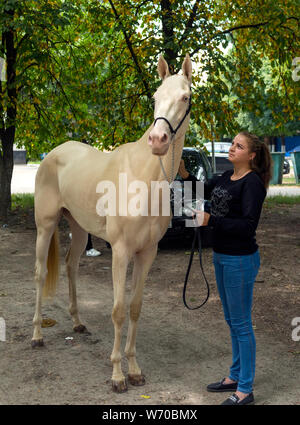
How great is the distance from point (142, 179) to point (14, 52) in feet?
27.7

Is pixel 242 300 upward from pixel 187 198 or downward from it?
downward

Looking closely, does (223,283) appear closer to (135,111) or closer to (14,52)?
(135,111)

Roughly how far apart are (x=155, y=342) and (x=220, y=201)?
6.36 feet

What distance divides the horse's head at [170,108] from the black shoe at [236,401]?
1.86m

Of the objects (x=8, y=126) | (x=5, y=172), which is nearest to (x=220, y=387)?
(x=8, y=126)

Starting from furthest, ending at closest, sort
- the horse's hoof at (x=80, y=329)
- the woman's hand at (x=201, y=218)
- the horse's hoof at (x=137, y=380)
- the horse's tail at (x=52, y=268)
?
1. the horse's tail at (x=52, y=268)
2. the horse's hoof at (x=80, y=329)
3. the horse's hoof at (x=137, y=380)
4. the woman's hand at (x=201, y=218)

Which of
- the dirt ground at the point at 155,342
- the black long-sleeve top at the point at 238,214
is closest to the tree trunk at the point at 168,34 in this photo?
the dirt ground at the point at 155,342

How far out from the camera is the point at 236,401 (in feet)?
11.2

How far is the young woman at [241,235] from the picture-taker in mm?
3324

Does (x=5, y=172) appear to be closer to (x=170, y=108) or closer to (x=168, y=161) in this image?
(x=168, y=161)

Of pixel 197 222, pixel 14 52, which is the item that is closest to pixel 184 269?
pixel 197 222

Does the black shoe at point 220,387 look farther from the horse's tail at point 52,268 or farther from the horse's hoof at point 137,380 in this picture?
the horse's tail at point 52,268

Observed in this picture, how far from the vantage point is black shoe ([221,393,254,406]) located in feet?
11.2

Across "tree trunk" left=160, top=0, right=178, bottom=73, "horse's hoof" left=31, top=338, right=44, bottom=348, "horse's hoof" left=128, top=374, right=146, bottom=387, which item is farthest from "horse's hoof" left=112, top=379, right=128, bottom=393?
"tree trunk" left=160, top=0, right=178, bottom=73
